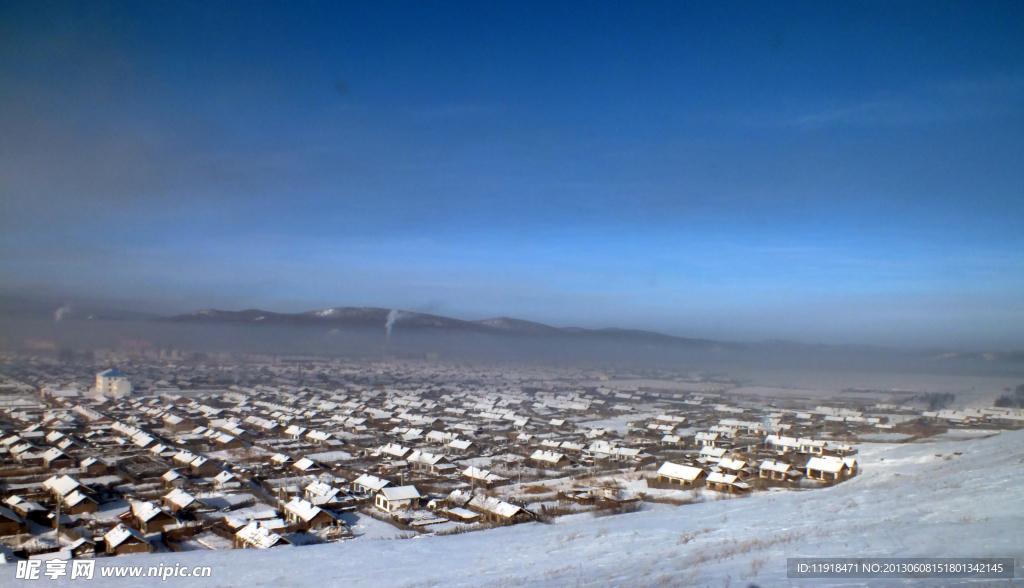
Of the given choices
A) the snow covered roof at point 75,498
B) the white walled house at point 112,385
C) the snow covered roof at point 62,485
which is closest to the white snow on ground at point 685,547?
the snow covered roof at point 75,498

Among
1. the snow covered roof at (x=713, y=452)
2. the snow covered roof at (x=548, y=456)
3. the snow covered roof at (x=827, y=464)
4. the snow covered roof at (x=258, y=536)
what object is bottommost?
the snow covered roof at (x=548, y=456)

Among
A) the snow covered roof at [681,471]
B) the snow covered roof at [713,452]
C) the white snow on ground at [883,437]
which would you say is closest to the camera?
the snow covered roof at [681,471]

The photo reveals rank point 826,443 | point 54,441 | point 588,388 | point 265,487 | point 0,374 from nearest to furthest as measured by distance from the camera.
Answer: point 265,487 < point 54,441 < point 826,443 < point 0,374 < point 588,388

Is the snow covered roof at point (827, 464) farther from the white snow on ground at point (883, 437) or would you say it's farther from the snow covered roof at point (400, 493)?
the snow covered roof at point (400, 493)

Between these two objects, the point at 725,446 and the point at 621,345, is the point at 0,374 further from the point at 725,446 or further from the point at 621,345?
the point at 621,345

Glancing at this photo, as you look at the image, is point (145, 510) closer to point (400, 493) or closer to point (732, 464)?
point (400, 493)

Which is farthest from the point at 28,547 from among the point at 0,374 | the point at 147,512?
the point at 0,374
